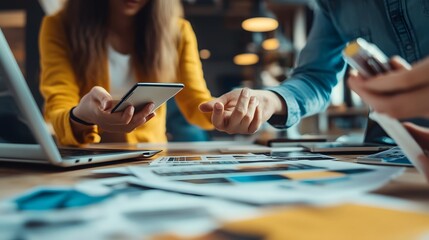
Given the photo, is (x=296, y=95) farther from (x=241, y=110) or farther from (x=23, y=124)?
(x=23, y=124)

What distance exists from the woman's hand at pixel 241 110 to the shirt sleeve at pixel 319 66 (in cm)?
15

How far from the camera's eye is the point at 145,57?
116 centimetres

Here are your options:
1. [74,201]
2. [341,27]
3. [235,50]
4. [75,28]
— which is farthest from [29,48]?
[235,50]

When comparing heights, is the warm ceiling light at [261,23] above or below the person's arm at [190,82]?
above

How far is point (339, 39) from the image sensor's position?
915mm

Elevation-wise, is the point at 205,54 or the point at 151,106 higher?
the point at 205,54

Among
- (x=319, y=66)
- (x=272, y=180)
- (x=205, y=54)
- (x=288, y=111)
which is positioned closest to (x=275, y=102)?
(x=288, y=111)

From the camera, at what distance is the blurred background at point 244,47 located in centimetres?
314

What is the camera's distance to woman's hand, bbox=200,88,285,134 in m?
0.60

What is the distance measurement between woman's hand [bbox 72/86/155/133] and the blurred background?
25 centimetres

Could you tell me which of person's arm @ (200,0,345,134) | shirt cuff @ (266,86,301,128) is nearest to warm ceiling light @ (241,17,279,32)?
person's arm @ (200,0,345,134)

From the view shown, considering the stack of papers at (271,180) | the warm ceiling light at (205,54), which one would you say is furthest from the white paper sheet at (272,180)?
the warm ceiling light at (205,54)

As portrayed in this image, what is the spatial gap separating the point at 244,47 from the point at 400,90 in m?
6.34

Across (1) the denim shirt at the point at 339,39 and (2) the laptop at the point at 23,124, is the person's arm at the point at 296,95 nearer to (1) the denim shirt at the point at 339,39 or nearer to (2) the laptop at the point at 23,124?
(1) the denim shirt at the point at 339,39
